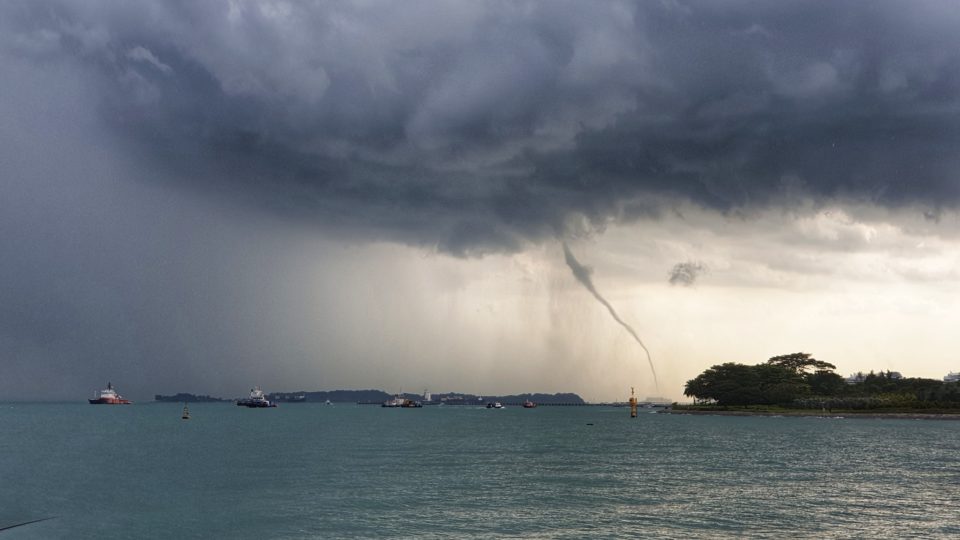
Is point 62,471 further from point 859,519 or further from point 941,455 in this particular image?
point 941,455

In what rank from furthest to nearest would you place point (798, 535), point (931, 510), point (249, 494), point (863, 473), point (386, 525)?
point (863, 473)
point (249, 494)
point (931, 510)
point (386, 525)
point (798, 535)

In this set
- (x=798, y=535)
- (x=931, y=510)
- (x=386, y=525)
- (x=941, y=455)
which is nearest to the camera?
(x=798, y=535)

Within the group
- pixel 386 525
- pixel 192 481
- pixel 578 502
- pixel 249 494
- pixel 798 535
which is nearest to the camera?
pixel 798 535

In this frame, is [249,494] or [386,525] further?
[249,494]

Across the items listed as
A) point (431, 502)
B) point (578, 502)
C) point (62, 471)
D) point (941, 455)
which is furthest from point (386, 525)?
point (941, 455)

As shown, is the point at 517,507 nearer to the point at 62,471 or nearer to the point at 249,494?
the point at 249,494

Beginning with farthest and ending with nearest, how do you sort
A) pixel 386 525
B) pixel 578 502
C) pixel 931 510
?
pixel 578 502 < pixel 931 510 < pixel 386 525

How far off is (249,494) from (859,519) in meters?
46.9

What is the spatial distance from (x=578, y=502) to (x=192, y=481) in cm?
3849

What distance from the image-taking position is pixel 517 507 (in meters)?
49.2

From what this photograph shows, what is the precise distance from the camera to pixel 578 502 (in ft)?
169

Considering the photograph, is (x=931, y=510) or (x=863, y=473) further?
(x=863, y=473)

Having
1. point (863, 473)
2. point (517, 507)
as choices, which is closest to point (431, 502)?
point (517, 507)

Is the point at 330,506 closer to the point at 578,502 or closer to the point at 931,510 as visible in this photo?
the point at 578,502
